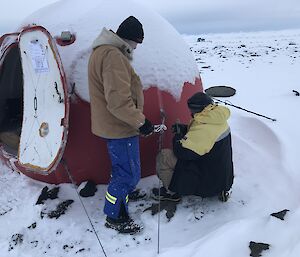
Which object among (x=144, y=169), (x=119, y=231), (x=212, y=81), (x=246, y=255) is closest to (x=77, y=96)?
(x=144, y=169)

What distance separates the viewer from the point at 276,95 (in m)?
8.16

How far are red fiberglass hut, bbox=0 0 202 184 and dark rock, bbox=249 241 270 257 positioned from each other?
1533 millimetres

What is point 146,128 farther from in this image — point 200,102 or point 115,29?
point 115,29

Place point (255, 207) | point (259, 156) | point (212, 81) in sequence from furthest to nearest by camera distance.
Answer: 1. point (212, 81)
2. point (259, 156)
3. point (255, 207)

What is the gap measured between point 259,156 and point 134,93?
7.35 feet

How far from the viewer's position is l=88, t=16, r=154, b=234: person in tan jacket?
9.06 feet

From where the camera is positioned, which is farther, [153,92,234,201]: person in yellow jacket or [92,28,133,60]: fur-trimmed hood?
[153,92,234,201]: person in yellow jacket

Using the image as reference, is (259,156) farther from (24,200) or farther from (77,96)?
(24,200)

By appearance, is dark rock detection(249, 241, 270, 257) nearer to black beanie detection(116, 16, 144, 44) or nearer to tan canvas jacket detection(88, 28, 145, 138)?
tan canvas jacket detection(88, 28, 145, 138)

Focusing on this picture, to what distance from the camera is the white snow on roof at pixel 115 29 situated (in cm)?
358

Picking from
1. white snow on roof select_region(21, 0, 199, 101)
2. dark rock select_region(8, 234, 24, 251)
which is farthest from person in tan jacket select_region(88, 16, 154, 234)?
dark rock select_region(8, 234, 24, 251)

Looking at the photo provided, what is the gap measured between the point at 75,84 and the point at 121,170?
1.00m

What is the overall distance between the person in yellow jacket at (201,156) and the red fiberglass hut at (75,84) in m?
0.48

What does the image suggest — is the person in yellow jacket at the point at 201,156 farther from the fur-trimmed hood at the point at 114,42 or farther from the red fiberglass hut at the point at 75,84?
the fur-trimmed hood at the point at 114,42
